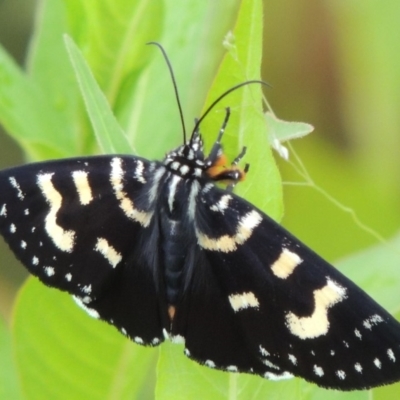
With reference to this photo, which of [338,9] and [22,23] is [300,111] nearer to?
[338,9]

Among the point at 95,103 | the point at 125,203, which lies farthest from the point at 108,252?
the point at 95,103

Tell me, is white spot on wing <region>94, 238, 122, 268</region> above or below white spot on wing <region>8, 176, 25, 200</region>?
below

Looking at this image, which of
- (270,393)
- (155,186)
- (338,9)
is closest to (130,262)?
(155,186)

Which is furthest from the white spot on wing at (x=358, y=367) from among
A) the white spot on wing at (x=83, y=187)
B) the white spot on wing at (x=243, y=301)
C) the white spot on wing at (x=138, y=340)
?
the white spot on wing at (x=83, y=187)

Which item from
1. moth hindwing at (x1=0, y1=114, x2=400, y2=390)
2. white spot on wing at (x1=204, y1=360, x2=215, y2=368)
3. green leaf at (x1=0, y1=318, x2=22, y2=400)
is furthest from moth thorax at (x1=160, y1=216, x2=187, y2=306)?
green leaf at (x1=0, y1=318, x2=22, y2=400)

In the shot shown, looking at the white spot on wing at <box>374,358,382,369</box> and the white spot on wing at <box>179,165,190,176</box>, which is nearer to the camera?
the white spot on wing at <box>374,358,382,369</box>

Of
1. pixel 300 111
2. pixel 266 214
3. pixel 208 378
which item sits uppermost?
pixel 266 214

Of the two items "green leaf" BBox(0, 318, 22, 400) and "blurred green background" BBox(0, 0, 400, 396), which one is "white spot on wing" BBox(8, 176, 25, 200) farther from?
"blurred green background" BBox(0, 0, 400, 396)
